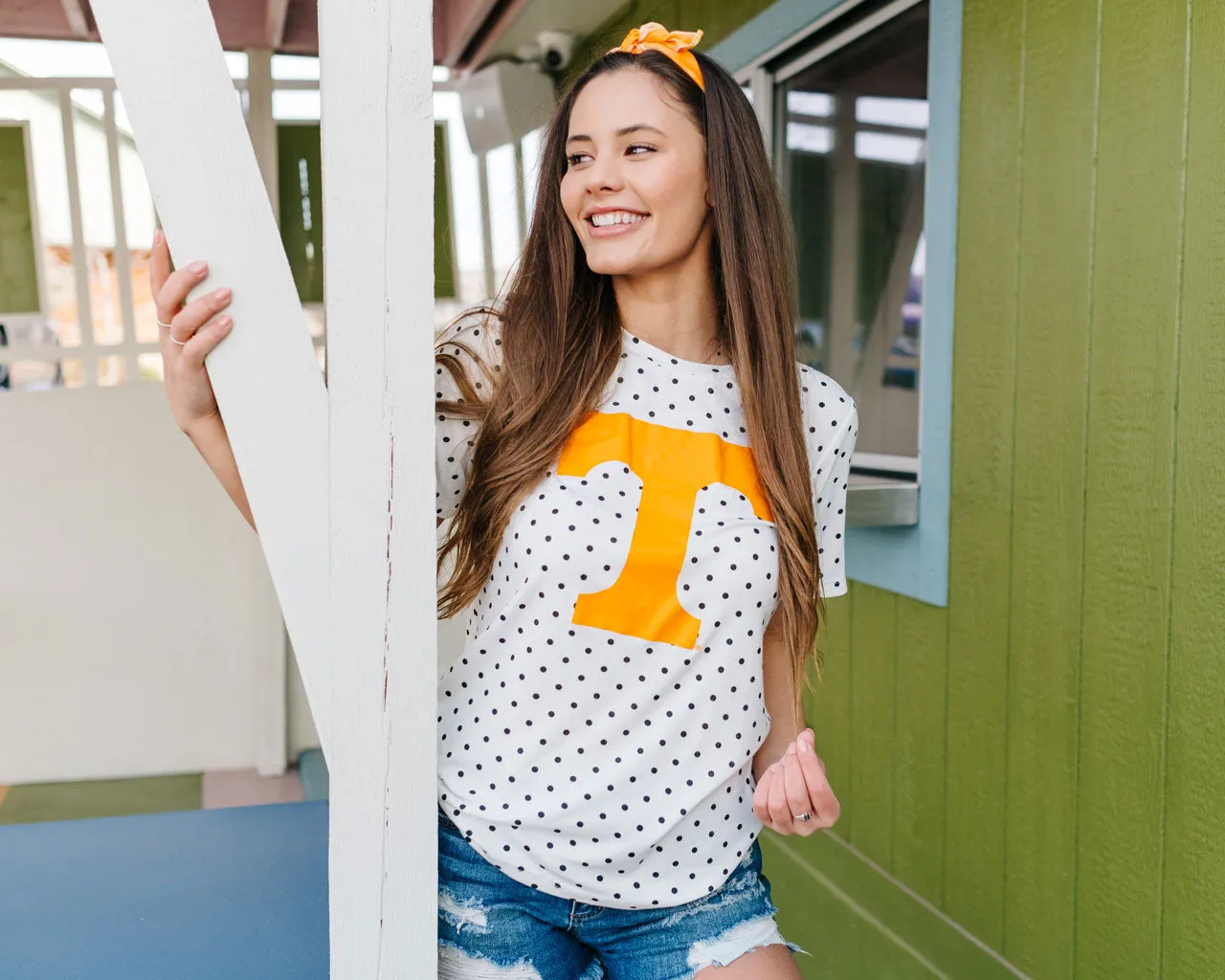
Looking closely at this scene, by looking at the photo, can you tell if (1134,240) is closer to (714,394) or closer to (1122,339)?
(1122,339)

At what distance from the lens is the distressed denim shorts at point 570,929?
1217 mm

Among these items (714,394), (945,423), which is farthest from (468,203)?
(714,394)

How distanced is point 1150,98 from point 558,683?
126 centimetres

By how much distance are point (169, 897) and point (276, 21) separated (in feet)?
9.67

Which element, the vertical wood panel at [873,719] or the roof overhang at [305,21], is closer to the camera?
the vertical wood panel at [873,719]

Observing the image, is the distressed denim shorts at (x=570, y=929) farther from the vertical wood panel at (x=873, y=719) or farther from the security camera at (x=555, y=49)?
the security camera at (x=555, y=49)

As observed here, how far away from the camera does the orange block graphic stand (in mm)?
1219

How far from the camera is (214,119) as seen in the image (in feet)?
3.50

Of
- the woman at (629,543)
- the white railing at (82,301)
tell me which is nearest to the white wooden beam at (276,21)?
the white railing at (82,301)

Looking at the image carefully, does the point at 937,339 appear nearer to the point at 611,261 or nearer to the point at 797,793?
the point at 611,261

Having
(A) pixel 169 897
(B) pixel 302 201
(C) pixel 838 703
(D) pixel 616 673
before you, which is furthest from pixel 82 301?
(D) pixel 616 673

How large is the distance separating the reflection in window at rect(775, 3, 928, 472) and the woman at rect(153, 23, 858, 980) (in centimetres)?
173

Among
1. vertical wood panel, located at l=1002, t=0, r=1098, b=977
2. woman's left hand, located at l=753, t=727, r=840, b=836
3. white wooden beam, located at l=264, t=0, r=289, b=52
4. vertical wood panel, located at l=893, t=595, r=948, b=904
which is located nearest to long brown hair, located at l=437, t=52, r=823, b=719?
woman's left hand, located at l=753, t=727, r=840, b=836

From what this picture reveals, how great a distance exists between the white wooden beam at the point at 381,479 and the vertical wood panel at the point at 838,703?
170cm
